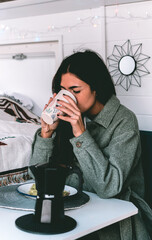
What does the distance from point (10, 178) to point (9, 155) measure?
118mm

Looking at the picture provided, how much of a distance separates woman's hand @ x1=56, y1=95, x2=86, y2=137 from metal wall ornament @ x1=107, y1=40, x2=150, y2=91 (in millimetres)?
967

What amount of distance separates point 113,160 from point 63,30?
4.74ft

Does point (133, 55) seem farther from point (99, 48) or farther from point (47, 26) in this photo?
point (47, 26)

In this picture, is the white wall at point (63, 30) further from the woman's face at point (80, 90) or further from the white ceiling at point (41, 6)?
the woman's face at point (80, 90)

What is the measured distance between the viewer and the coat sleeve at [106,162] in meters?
1.35

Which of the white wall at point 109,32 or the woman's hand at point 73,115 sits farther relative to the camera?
the white wall at point 109,32

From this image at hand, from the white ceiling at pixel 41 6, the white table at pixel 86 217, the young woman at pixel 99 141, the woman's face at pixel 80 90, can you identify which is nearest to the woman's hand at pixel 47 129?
the young woman at pixel 99 141

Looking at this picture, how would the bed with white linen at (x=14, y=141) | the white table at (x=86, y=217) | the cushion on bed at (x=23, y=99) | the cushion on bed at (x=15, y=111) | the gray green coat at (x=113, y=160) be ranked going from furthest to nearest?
the cushion on bed at (x=23, y=99), the cushion on bed at (x=15, y=111), the bed with white linen at (x=14, y=141), the gray green coat at (x=113, y=160), the white table at (x=86, y=217)

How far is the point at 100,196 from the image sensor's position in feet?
4.41

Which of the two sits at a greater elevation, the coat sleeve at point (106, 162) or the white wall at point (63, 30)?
the white wall at point (63, 30)

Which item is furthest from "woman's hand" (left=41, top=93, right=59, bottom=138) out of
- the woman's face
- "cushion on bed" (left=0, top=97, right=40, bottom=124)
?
"cushion on bed" (left=0, top=97, right=40, bottom=124)

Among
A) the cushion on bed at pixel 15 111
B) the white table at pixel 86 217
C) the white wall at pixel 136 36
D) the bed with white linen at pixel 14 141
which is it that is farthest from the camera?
the cushion on bed at pixel 15 111

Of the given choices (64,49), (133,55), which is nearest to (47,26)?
(64,49)

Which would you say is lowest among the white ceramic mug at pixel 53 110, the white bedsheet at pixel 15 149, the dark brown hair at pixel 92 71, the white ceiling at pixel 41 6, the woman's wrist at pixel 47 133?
the white bedsheet at pixel 15 149
